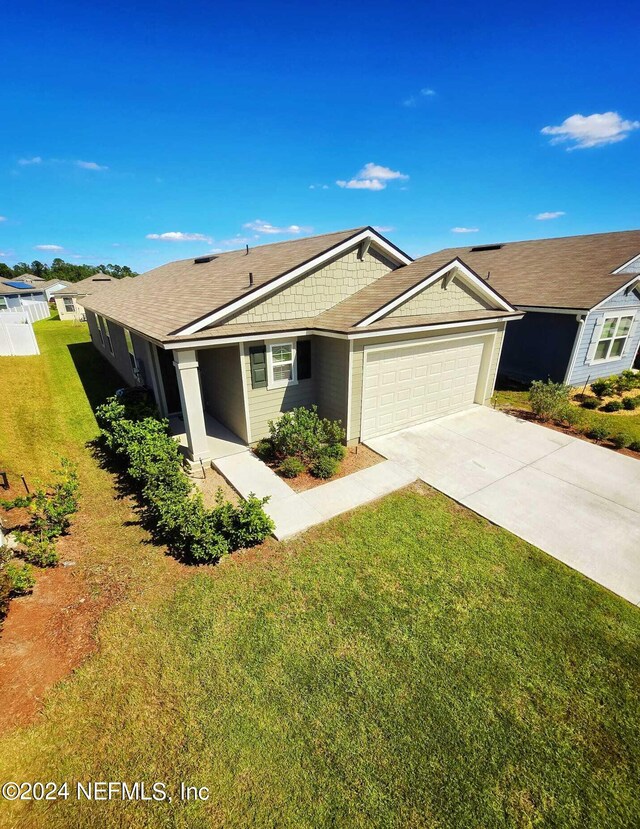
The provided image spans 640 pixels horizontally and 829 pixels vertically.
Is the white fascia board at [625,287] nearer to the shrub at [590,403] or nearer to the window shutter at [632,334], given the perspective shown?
the window shutter at [632,334]

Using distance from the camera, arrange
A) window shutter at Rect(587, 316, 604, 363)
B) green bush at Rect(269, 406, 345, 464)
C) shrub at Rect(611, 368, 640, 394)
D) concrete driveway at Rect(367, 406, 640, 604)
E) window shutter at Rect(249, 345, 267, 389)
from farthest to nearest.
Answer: shrub at Rect(611, 368, 640, 394), window shutter at Rect(587, 316, 604, 363), window shutter at Rect(249, 345, 267, 389), green bush at Rect(269, 406, 345, 464), concrete driveway at Rect(367, 406, 640, 604)

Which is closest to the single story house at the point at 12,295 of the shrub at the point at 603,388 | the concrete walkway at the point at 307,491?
the concrete walkway at the point at 307,491

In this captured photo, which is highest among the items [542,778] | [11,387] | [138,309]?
[138,309]

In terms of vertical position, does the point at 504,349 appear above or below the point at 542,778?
above

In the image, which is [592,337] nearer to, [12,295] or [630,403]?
[630,403]

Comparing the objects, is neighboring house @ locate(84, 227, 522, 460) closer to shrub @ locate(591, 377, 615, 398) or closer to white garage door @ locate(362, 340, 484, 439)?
white garage door @ locate(362, 340, 484, 439)

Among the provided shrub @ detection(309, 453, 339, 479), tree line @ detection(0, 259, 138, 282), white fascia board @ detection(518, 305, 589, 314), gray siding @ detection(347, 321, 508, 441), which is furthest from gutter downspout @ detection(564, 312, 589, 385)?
tree line @ detection(0, 259, 138, 282)

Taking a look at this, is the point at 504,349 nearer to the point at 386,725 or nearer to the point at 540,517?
the point at 540,517

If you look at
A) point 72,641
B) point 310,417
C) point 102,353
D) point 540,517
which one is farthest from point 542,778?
point 102,353

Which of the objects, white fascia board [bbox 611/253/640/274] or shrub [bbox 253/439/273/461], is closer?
shrub [bbox 253/439/273/461]
